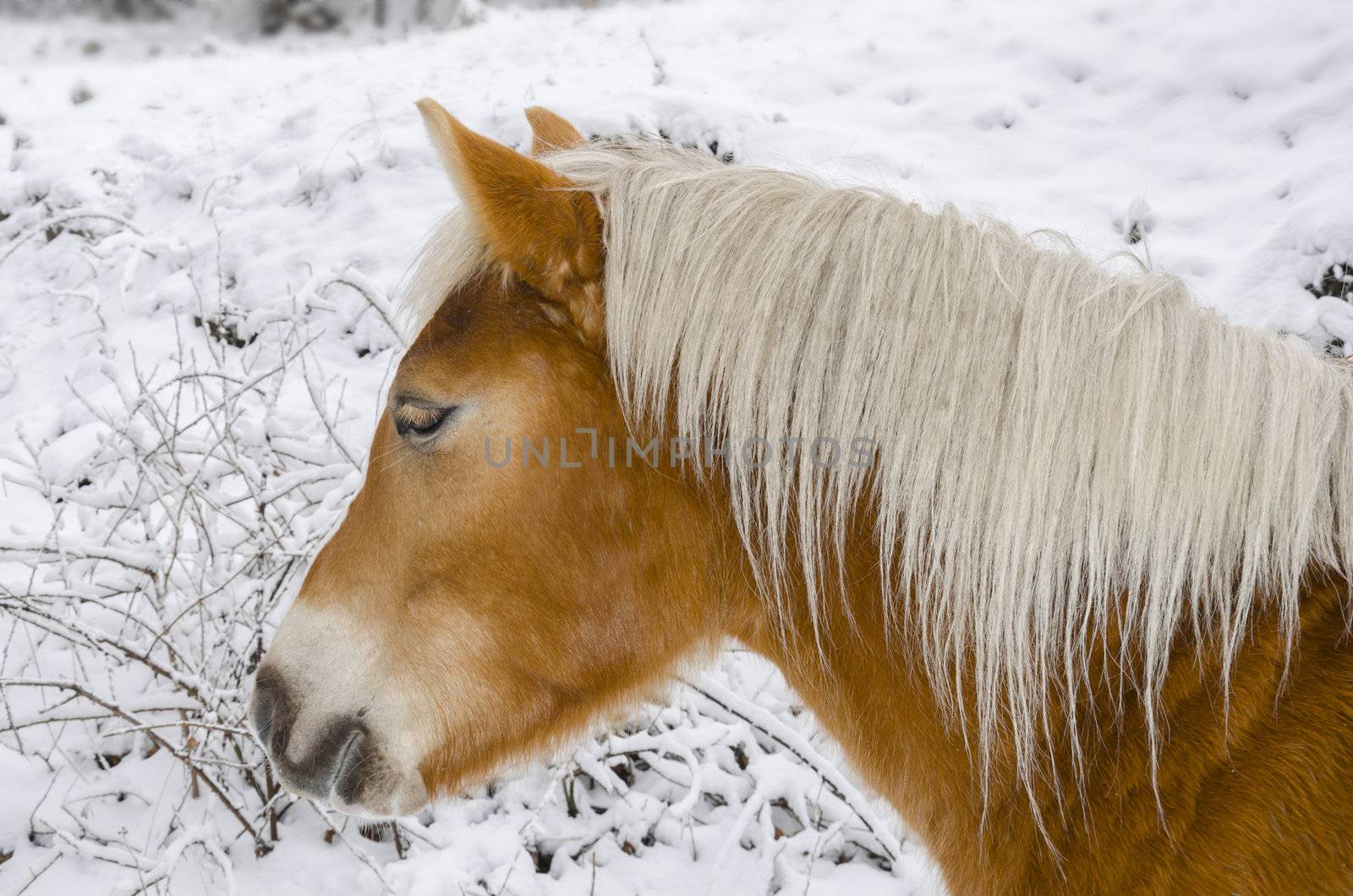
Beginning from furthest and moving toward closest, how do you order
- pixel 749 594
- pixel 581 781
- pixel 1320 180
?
pixel 1320 180, pixel 581 781, pixel 749 594

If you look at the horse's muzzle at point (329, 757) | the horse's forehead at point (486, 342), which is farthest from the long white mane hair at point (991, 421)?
the horse's muzzle at point (329, 757)

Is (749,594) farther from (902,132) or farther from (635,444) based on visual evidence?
(902,132)

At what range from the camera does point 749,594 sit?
61.7 inches

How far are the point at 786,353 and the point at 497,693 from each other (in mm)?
849

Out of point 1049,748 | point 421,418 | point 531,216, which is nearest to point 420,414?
point 421,418

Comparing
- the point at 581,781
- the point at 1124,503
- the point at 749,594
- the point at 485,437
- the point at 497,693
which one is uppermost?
the point at 1124,503

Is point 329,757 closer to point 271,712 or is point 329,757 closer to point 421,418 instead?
point 271,712

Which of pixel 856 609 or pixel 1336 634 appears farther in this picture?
pixel 856 609

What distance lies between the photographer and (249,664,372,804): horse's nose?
1567 millimetres

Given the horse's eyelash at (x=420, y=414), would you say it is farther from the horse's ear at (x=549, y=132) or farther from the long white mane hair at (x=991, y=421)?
the horse's ear at (x=549, y=132)

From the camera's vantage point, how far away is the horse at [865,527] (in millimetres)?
1227

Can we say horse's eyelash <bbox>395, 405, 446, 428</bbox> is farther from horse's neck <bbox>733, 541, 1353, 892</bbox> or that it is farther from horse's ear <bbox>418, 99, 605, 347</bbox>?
horse's neck <bbox>733, 541, 1353, 892</bbox>

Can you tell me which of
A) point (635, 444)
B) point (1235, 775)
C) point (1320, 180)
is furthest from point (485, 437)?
point (1320, 180)

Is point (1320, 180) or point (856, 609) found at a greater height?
point (1320, 180)
